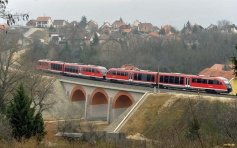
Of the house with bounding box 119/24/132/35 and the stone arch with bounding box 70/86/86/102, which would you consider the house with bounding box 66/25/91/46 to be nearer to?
the house with bounding box 119/24/132/35

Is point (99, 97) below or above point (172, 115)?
below

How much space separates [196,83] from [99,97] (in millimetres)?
13825

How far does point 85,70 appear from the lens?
45.8 metres

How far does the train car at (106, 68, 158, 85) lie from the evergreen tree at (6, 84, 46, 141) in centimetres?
1850

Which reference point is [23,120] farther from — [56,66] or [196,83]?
[56,66]

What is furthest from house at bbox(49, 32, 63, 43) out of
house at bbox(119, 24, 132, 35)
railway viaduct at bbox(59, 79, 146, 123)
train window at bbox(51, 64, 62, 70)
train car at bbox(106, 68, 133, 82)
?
train car at bbox(106, 68, 133, 82)

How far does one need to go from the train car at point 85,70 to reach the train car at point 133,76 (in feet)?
5.60

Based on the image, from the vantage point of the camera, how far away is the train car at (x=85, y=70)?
144ft

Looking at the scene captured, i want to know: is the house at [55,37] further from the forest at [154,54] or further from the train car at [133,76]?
the train car at [133,76]

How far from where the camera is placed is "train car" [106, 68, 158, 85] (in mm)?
37219

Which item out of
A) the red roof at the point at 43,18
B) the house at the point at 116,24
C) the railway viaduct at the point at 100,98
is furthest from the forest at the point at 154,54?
the house at the point at 116,24

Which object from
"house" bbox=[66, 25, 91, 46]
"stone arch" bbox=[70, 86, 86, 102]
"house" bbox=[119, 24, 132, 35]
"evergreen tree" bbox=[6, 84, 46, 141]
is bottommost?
"stone arch" bbox=[70, 86, 86, 102]

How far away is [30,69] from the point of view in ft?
124

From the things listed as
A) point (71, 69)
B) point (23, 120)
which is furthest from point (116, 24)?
point (23, 120)
